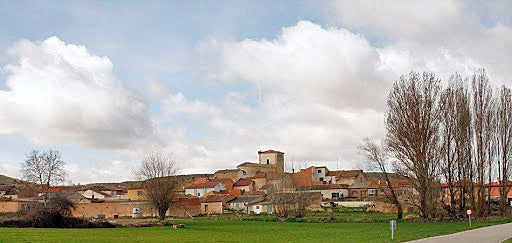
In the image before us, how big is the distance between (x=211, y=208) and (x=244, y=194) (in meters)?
14.3

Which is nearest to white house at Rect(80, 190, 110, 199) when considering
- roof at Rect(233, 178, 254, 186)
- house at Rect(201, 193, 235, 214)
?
house at Rect(201, 193, 235, 214)

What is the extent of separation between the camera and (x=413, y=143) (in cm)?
5894

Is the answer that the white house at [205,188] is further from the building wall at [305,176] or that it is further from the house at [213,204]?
the house at [213,204]

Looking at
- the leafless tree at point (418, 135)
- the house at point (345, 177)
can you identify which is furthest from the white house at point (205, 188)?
the leafless tree at point (418, 135)

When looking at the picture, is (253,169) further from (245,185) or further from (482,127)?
(482,127)

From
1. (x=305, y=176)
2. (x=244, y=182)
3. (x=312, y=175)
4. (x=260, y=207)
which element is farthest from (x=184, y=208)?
(x=312, y=175)

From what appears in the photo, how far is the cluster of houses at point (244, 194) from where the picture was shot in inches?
3191

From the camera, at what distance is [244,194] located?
107 meters

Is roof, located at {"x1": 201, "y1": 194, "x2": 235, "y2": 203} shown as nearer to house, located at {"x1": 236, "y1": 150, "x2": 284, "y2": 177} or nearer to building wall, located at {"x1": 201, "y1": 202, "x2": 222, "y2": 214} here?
building wall, located at {"x1": 201, "y1": 202, "x2": 222, "y2": 214}

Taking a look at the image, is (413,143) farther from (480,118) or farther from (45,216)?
(45,216)

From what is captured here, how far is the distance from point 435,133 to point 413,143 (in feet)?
8.80

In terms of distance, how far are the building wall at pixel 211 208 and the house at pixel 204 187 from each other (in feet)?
64.8

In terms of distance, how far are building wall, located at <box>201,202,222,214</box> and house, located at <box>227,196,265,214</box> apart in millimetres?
3151

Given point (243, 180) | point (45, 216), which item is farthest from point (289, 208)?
point (243, 180)
